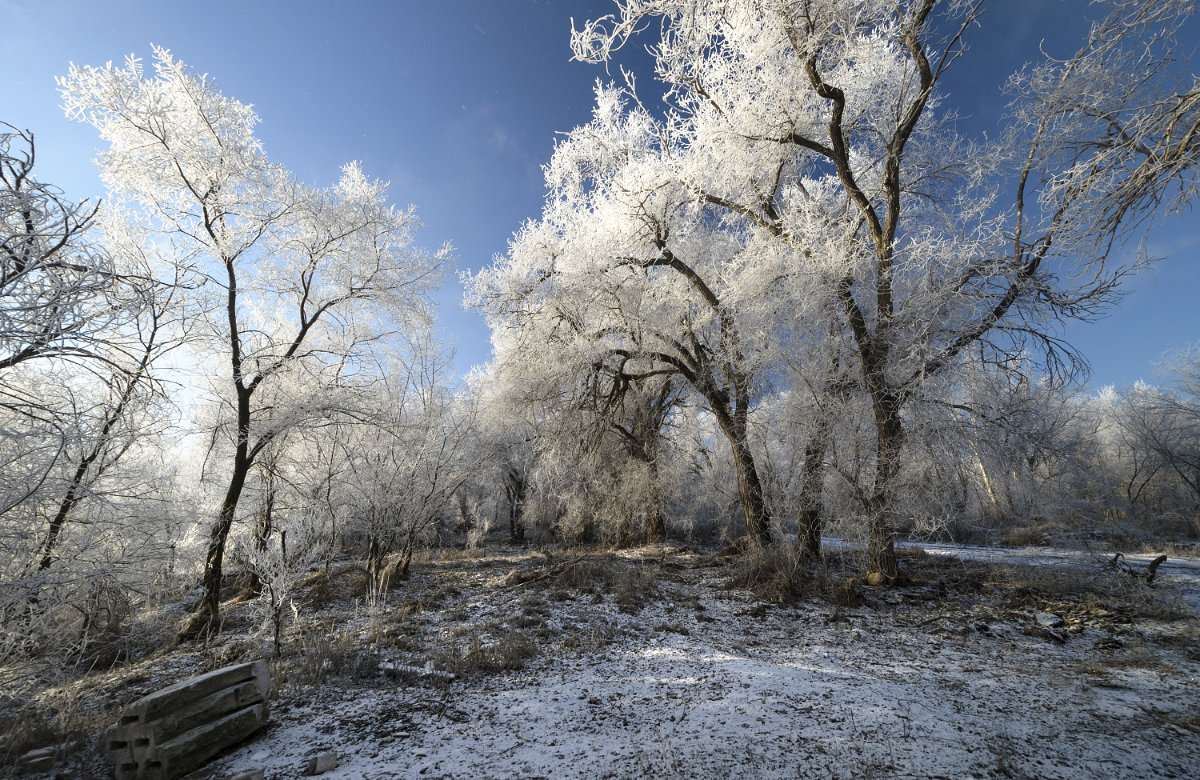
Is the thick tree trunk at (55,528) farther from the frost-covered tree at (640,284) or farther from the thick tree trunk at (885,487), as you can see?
the thick tree trunk at (885,487)

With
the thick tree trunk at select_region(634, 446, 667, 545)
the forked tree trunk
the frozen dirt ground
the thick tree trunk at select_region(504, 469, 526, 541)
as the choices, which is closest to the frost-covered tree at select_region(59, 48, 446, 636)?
the forked tree trunk

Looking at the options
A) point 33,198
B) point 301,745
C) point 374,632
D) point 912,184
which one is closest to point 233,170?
point 33,198

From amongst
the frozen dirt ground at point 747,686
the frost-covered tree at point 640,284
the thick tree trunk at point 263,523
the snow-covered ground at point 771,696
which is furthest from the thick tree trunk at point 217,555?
the frost-covered tree at point 640,284

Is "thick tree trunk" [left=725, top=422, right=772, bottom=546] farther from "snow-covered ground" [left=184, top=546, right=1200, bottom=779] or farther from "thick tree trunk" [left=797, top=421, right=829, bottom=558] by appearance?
"snow-covered ground" [left=184, top=546, right=1200, bottom=779]

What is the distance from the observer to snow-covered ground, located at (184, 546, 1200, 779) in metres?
3.01

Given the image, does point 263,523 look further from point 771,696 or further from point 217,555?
point 771,696

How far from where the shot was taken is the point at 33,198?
2.80m

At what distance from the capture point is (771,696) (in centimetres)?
400

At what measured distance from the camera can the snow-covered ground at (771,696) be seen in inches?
118

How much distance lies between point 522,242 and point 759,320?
6.77m

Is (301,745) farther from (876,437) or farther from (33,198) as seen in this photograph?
(876,437)

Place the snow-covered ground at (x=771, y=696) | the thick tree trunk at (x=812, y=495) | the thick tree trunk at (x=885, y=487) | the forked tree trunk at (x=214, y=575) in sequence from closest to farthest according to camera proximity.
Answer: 1. the snow-covered ground at (x=771, y=696)
2. the forked tree trunk at (x=214, y=575)
3. the thick tree trunk at (x=885, y=487)
4. the thick tree trunk at (x=812, y=495)

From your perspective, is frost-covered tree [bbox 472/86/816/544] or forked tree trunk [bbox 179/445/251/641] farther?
frost-covered tree [bbox 472/86/816/544]

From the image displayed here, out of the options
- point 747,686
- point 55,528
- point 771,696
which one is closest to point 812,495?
point 747,686
